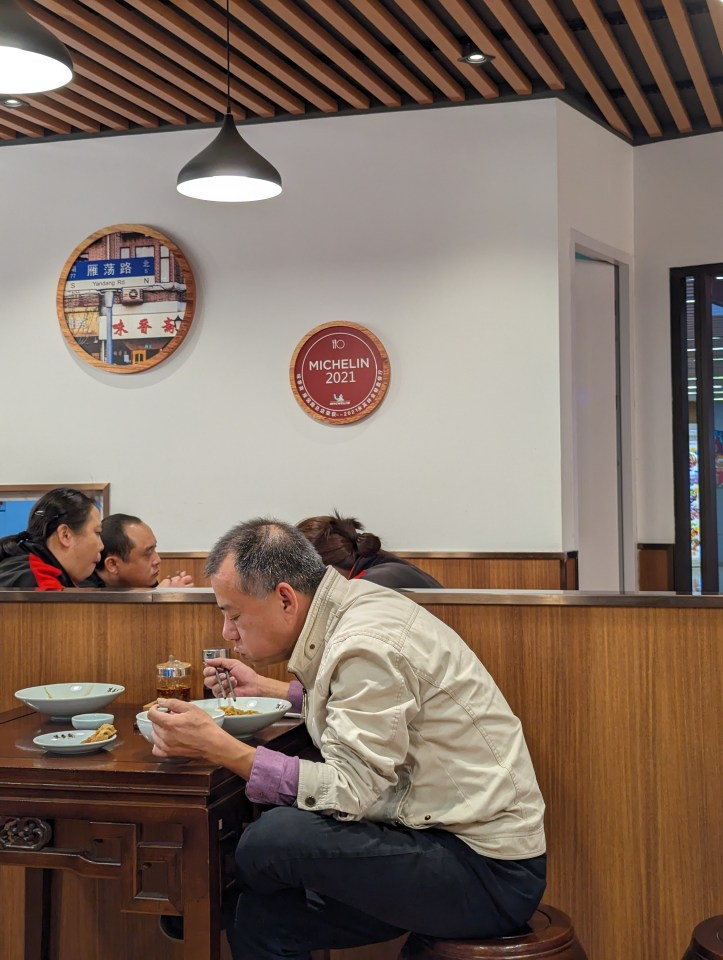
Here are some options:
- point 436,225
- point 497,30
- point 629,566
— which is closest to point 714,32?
point 497,30

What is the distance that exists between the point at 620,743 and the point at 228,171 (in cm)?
239

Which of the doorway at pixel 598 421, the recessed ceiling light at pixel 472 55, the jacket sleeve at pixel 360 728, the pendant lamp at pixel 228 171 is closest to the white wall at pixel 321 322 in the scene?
the recessed ceiling light at pixel 472 55

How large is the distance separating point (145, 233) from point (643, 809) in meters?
4.00

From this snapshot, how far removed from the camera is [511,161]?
5254 mm

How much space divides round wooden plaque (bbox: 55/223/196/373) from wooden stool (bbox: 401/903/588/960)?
3888 mm

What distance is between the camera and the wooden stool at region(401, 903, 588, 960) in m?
2.21

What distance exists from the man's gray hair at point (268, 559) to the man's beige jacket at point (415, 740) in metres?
0.17

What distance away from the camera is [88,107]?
549cm

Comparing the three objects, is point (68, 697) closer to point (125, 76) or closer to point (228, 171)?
point (228, 171)

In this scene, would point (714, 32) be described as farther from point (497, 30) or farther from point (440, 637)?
point (440, 637)

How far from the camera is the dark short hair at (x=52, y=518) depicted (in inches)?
152

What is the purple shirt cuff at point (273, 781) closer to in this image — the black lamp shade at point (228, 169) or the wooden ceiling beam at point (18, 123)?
the black lamp shade at point (228, 169)

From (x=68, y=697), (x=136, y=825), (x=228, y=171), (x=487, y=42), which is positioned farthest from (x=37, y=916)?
(x=487, y=42)

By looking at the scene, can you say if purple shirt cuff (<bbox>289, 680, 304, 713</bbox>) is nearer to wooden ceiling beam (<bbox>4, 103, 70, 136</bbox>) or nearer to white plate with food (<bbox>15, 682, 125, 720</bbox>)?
white plate with food (<bbox>15, 682, 125, 720</bbox>)
